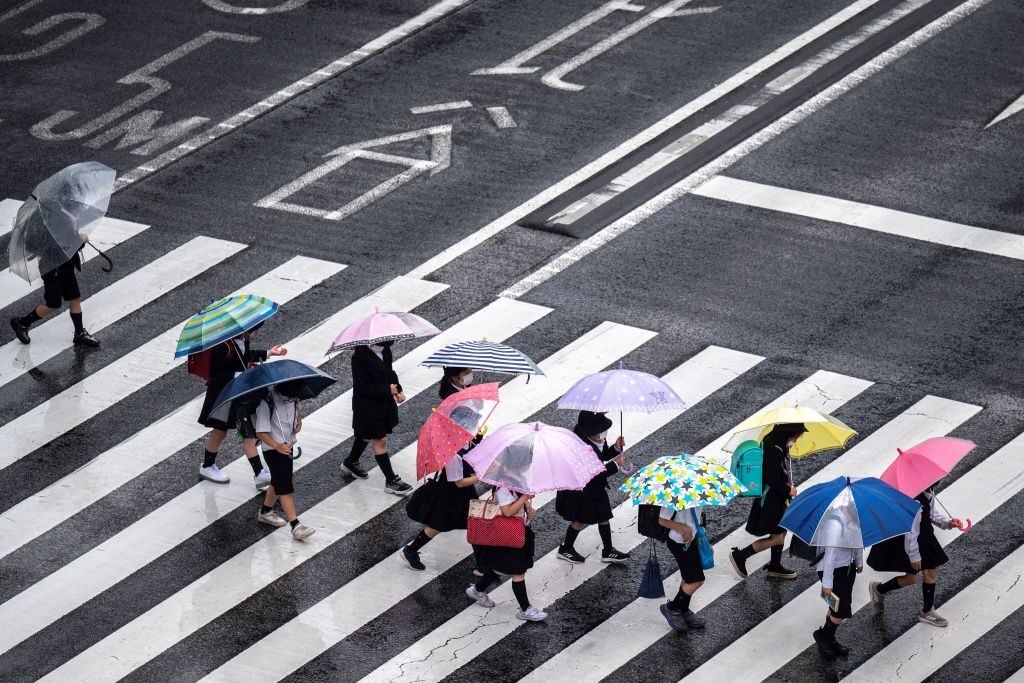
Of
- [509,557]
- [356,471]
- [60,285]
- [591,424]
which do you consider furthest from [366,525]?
[60,285]

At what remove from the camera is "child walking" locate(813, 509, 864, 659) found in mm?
11102

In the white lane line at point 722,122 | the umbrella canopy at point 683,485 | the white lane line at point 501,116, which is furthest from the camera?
the white lane line at point 501,116

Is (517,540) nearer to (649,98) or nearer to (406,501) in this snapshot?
(406,501)

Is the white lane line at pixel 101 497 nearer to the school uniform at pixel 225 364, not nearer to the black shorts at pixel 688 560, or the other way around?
the school uniform at pixel 225 364

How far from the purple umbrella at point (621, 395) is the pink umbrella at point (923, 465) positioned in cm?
175

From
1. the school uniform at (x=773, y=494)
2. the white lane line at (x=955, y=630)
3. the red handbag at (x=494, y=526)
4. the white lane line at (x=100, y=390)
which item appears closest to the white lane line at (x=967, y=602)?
the white lane line at (x=955, y=630)

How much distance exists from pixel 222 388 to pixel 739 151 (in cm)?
782

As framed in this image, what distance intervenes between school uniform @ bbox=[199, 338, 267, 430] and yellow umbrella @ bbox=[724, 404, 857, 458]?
163 inches

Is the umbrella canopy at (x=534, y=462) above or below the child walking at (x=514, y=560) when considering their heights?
above

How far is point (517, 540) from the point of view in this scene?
11.8m

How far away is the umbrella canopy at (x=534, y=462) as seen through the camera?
11453 mm

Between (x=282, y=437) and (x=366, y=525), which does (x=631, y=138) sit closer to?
(x=366, y=525)

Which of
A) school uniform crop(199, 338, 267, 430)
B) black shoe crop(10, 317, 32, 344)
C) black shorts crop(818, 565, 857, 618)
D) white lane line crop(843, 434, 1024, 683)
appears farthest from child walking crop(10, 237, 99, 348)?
white lane line crop(843, 434, 1024, 683)

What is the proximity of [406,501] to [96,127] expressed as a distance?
8914 mm
